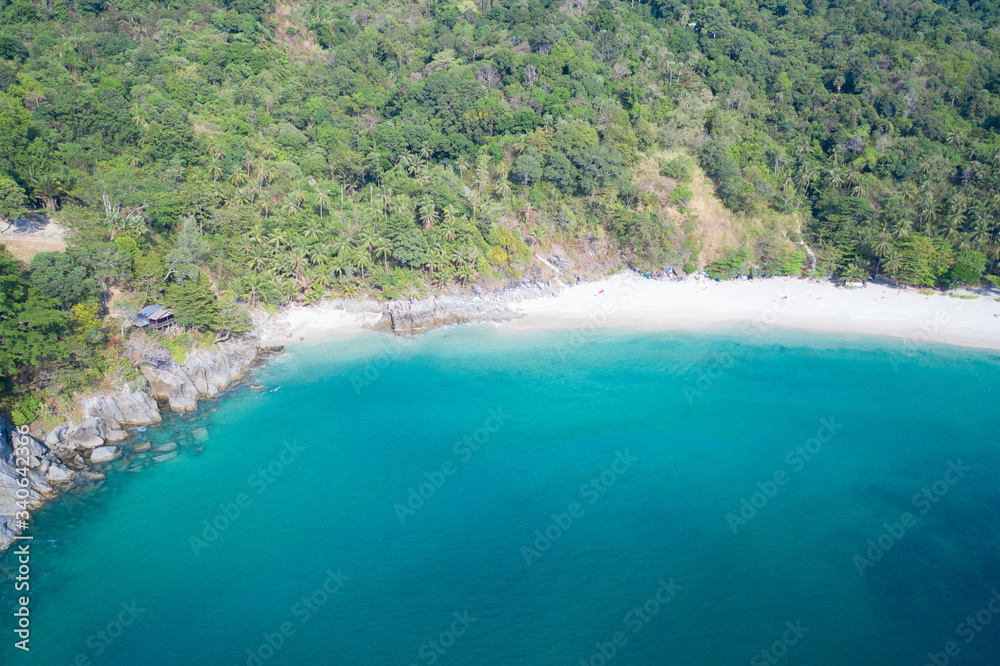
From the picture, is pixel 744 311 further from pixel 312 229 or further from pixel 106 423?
pixel 106 423

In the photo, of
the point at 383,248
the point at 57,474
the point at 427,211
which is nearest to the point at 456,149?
the point at 427,211

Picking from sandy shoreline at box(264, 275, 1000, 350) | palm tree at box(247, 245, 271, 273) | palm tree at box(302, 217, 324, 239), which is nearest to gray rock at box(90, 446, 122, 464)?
sandy shoreline at box(264, 275, 1000, 350)

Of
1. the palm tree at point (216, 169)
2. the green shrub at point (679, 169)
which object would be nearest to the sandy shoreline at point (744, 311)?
the green shrub at point (679, 169)

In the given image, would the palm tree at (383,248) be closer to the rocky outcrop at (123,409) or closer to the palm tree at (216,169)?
the palm tree at (216,169)

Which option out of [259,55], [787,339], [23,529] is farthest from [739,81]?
[23,529]

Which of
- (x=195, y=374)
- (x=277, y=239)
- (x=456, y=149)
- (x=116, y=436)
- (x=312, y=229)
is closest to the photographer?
(x=116, y=436)

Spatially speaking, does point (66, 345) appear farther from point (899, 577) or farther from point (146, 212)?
point (899, 577)
